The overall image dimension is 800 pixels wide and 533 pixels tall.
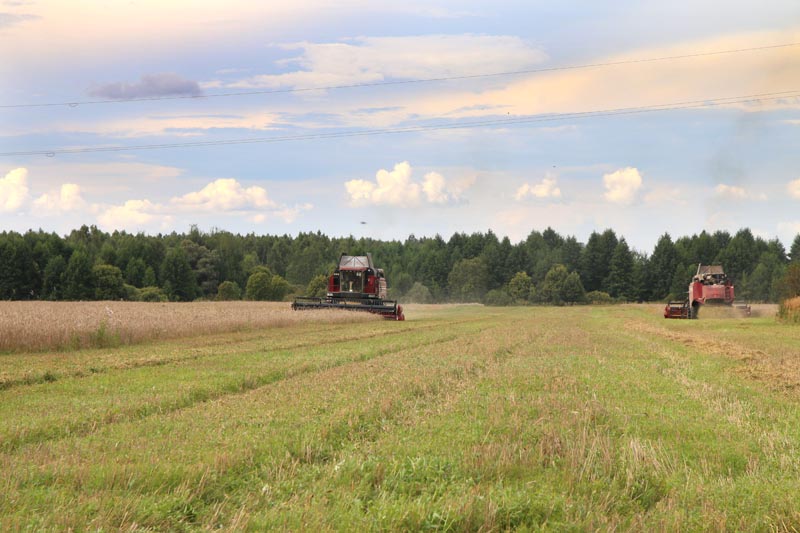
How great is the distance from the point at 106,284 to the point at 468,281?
247 feet

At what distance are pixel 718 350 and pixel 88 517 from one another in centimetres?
2338

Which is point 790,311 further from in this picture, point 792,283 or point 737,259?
point 737,259

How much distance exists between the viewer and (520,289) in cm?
14200

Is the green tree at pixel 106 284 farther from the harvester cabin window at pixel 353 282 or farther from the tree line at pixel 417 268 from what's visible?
the harvester cabin window at pixel 353 282

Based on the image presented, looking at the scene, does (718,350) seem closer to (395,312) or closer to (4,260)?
(395,312)

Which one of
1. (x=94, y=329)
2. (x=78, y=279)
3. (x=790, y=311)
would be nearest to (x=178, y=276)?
(x=78, y=279)

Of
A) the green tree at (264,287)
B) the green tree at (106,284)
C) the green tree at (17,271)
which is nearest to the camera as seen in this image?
the green tree at (17,271)

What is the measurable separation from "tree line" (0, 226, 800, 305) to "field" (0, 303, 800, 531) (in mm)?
93970

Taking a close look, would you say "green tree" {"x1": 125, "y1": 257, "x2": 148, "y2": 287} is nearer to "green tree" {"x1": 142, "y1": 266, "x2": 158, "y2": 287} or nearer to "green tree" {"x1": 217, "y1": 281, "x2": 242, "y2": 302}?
"green tree" {"x1": 142, "y1": 266, "x2": 158, "y2": 287}

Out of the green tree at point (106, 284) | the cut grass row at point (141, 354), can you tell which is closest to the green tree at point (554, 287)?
the green tree at point (106, 284)

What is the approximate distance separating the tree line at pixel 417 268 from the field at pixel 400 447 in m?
94.0

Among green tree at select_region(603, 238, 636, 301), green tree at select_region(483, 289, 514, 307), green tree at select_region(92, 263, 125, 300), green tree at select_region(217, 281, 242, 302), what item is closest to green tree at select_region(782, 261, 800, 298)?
green tree at select_region(483, 289, 514, 307)

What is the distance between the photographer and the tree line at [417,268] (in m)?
106

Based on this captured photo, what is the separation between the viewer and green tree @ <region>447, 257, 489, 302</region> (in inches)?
5982
